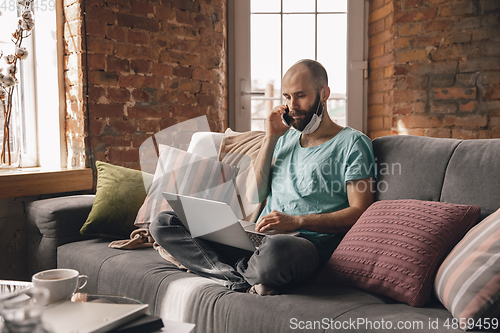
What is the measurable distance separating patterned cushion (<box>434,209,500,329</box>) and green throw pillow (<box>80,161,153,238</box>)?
138 cm

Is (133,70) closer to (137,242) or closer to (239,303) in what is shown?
(137,242)

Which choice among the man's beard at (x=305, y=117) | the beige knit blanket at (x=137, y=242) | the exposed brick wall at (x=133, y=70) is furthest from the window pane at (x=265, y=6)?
the beige knit blanket at (x=137, y=242)

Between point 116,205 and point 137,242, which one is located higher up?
point 116,205

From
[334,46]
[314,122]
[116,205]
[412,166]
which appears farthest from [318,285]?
[334,46]

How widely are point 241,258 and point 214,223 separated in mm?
227

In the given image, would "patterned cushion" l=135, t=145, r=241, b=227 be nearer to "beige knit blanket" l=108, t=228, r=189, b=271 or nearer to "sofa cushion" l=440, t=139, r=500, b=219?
"beige knit blanket" l=108, t=228, r=189, b=271

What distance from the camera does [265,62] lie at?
3.21 metres

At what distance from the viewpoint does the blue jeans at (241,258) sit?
1.24 meters

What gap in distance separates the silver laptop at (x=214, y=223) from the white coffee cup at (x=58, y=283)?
1.52 feet

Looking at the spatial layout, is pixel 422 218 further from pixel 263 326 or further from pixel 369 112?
pixel 369 112

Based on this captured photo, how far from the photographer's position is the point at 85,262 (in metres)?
1.81

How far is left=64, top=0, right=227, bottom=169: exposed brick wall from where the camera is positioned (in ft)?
8.28

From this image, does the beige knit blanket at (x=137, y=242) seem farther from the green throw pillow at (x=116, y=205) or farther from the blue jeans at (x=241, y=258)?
the blue jeans at (x=241, y=258)

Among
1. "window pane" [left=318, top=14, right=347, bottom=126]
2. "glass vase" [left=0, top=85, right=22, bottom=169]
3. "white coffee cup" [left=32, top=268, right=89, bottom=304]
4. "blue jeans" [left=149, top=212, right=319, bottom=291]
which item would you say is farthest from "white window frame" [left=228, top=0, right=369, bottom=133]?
"white coffee cup" [left=32, top=268, right=89, bottom=304]
